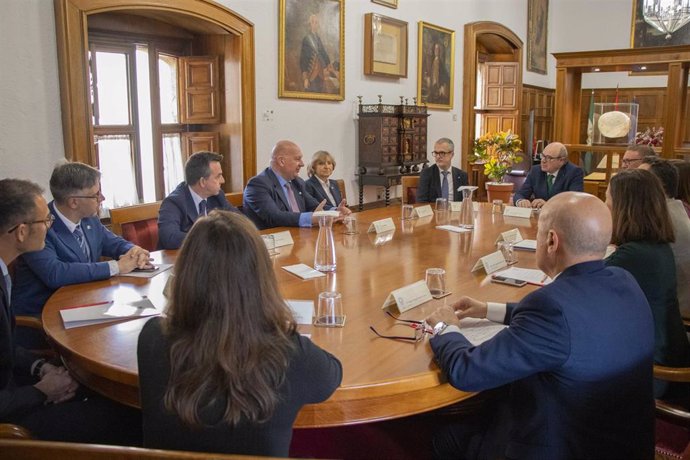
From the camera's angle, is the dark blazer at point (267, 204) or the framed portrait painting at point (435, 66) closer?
the dark blazer at point (267, 204)

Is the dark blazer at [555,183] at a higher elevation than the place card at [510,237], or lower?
higher

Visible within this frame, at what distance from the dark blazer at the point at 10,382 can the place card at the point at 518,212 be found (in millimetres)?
3321

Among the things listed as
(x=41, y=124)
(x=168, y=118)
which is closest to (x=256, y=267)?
(x=41, y=124)

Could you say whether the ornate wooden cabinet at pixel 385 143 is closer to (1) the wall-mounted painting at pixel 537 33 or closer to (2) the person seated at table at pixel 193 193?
(2) the person seated at table at pixel 193 193

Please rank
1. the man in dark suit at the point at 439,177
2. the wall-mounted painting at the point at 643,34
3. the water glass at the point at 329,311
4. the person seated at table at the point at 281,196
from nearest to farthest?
1. the water glass at the point at 329,311
2. the person seated at table at the point at 281,196
3. the man in dark suit at the point at 439,177
4. the wall-mounted painting at the point at 643,34

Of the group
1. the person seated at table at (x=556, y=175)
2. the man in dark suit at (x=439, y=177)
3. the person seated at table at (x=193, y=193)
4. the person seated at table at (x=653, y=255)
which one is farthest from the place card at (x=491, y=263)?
the man in dark suit at (x=439, y=177)

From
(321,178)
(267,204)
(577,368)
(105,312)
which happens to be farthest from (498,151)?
(577,368)

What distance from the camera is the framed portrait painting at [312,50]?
21.1 ft

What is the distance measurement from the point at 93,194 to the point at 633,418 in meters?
2.29

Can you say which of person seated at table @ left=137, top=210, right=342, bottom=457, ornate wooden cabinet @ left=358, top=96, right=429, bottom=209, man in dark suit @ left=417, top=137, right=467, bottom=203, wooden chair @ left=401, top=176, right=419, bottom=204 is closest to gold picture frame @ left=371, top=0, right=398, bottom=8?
ornate wooden cabinet @ left=358, top=96, right=429, bottom=209

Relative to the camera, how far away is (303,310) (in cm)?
203

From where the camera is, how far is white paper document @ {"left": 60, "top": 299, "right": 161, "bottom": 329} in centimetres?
196

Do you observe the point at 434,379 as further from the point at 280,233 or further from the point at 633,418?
the point at 280,233

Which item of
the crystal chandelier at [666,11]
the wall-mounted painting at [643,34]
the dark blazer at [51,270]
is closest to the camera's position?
the dark blazer at [51,270]
